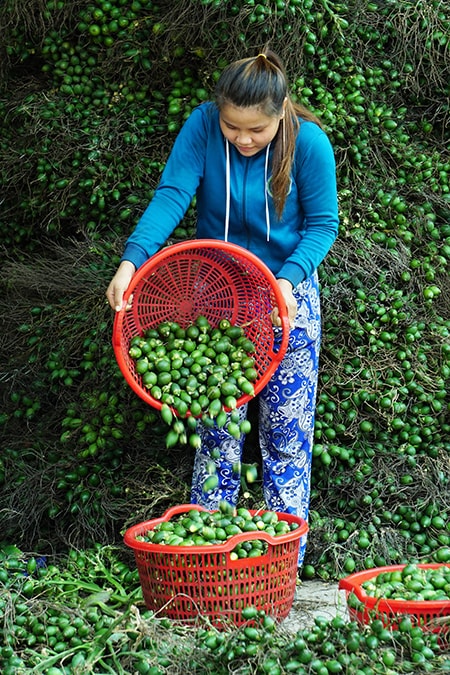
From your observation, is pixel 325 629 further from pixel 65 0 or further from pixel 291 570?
pixel 65 0

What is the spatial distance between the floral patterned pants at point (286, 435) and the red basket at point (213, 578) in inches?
18.5

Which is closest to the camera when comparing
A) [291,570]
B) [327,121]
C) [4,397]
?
[291,570]

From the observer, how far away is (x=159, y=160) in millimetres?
4754

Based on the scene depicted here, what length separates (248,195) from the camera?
10.9 feet

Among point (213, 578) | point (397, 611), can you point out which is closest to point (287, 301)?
point (213, 578)

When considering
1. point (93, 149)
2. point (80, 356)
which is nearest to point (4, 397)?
point (80, 356)

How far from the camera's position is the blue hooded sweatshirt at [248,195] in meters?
3.25

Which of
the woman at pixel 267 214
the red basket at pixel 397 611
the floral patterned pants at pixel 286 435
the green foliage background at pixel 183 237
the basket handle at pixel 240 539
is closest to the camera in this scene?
the red basket at pixel 397 611

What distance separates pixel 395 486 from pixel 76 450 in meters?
1.51

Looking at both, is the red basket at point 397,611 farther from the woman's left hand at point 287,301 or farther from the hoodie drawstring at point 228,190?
the hoodie drawstring at point 228,190

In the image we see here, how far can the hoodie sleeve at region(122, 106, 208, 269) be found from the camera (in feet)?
10.7

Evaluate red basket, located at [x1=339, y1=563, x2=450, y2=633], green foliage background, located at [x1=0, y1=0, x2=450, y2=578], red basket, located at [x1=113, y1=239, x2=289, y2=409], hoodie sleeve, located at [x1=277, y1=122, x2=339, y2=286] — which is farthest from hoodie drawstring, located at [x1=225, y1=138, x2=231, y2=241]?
red basket, located at [x1=339, y1=563, x2=450, y2=633]

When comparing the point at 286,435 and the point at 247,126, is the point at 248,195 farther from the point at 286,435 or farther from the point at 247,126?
the point at 286,435

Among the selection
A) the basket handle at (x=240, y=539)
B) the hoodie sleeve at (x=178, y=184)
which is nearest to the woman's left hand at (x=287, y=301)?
the hoodie sleeve at (x=178, y=184)
